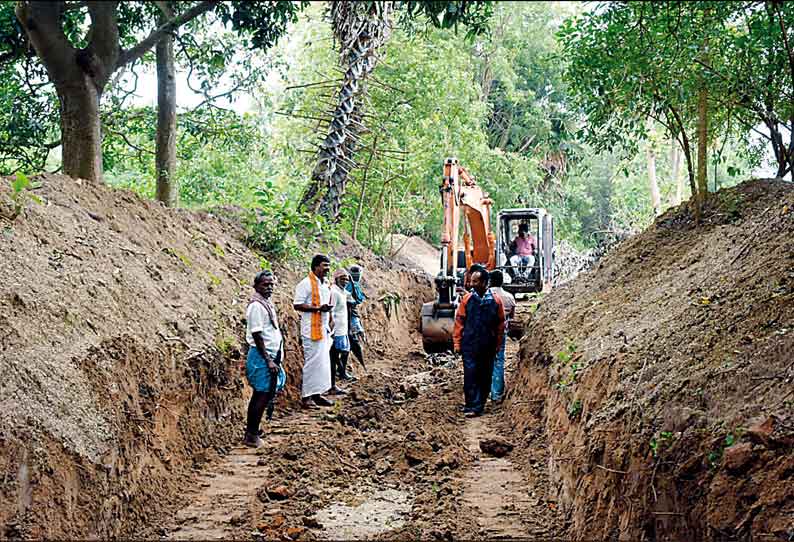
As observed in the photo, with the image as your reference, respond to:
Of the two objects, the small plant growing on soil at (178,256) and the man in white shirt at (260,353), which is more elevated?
the small plant growing on soil at (178,256)

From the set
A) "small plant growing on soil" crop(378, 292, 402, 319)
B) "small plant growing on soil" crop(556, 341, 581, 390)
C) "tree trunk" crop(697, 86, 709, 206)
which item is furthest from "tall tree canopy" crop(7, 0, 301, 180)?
"small plant growing on soil" crop(378, 292, 402, 319)

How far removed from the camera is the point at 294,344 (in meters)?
11.7

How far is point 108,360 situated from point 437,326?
8.22m

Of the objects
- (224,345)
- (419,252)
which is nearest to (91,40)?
(224,345)

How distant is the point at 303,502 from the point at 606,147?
6468 millimetres

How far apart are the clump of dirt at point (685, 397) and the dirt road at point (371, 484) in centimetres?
49

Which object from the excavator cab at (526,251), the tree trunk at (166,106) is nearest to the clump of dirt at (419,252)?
the excavator cab at (526,251)

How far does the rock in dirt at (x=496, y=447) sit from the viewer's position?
26.5 feet

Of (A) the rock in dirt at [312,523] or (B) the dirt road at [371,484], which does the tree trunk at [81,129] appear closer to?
(B) the dirt road at [371,484]

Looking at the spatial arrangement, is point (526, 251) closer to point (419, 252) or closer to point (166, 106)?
point (166, 106)

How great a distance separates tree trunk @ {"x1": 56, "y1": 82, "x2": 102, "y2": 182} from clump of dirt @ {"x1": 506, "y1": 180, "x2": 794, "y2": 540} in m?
6.29

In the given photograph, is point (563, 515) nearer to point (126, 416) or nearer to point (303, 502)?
point (303, 502)

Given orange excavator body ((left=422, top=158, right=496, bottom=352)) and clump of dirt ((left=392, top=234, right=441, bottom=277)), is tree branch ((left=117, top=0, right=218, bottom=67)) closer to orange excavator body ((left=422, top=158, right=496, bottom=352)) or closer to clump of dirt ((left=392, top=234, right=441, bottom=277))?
orange excavator body ((left=422, top=158, right=496, bottom=352))

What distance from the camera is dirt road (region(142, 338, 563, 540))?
584 centimetres
